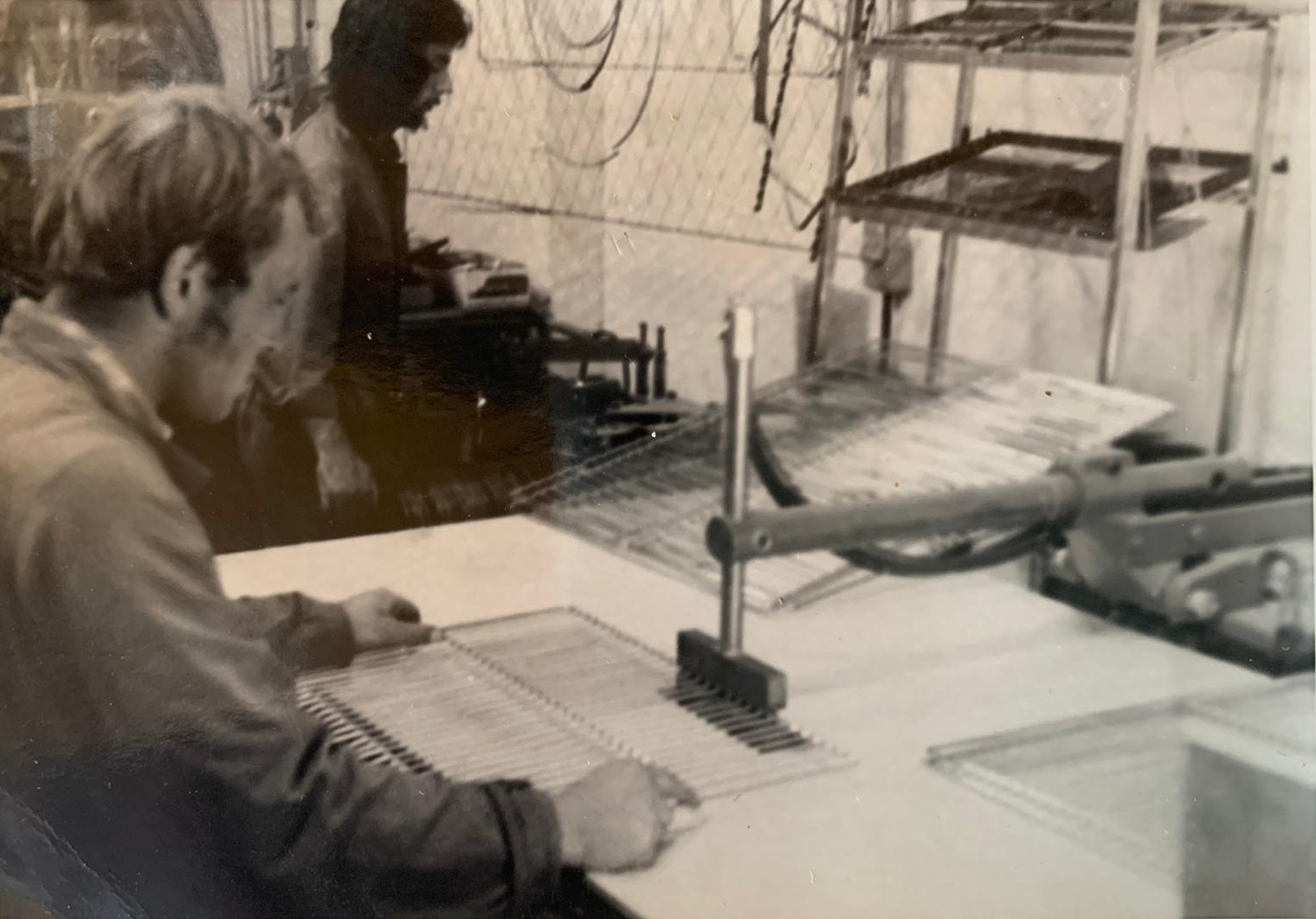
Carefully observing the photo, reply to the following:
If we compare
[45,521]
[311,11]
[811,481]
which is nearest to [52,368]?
[45,521]

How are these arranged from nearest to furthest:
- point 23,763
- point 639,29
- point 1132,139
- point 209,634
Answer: point 1132,139, point 639,29, point 209,634, point 23,763

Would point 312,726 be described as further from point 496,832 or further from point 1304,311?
point 1304,311

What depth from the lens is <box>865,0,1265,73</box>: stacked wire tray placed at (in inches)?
27.5

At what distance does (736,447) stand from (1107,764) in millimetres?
334

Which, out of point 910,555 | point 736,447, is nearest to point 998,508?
point 910,555

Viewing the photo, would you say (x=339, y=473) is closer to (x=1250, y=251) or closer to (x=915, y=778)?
(x=915, y=778)

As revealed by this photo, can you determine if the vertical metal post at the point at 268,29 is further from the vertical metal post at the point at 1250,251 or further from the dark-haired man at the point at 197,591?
the vertical metal post at the point at 1250,251

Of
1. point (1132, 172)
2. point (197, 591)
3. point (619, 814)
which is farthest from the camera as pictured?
point (197, 591)

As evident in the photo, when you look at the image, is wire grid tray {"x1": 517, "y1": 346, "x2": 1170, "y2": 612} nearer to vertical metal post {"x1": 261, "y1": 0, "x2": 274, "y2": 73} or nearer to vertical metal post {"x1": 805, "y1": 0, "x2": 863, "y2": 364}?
vertical metal post {"x1": 805, "y1": 0, "x2": 863, "y2": 364}

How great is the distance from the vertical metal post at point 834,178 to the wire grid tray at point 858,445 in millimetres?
37

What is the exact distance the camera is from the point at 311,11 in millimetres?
864

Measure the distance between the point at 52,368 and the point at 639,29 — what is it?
54cm

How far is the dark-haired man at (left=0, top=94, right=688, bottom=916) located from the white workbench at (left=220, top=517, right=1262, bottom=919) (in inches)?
2.9

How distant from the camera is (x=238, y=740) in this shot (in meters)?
0.92
